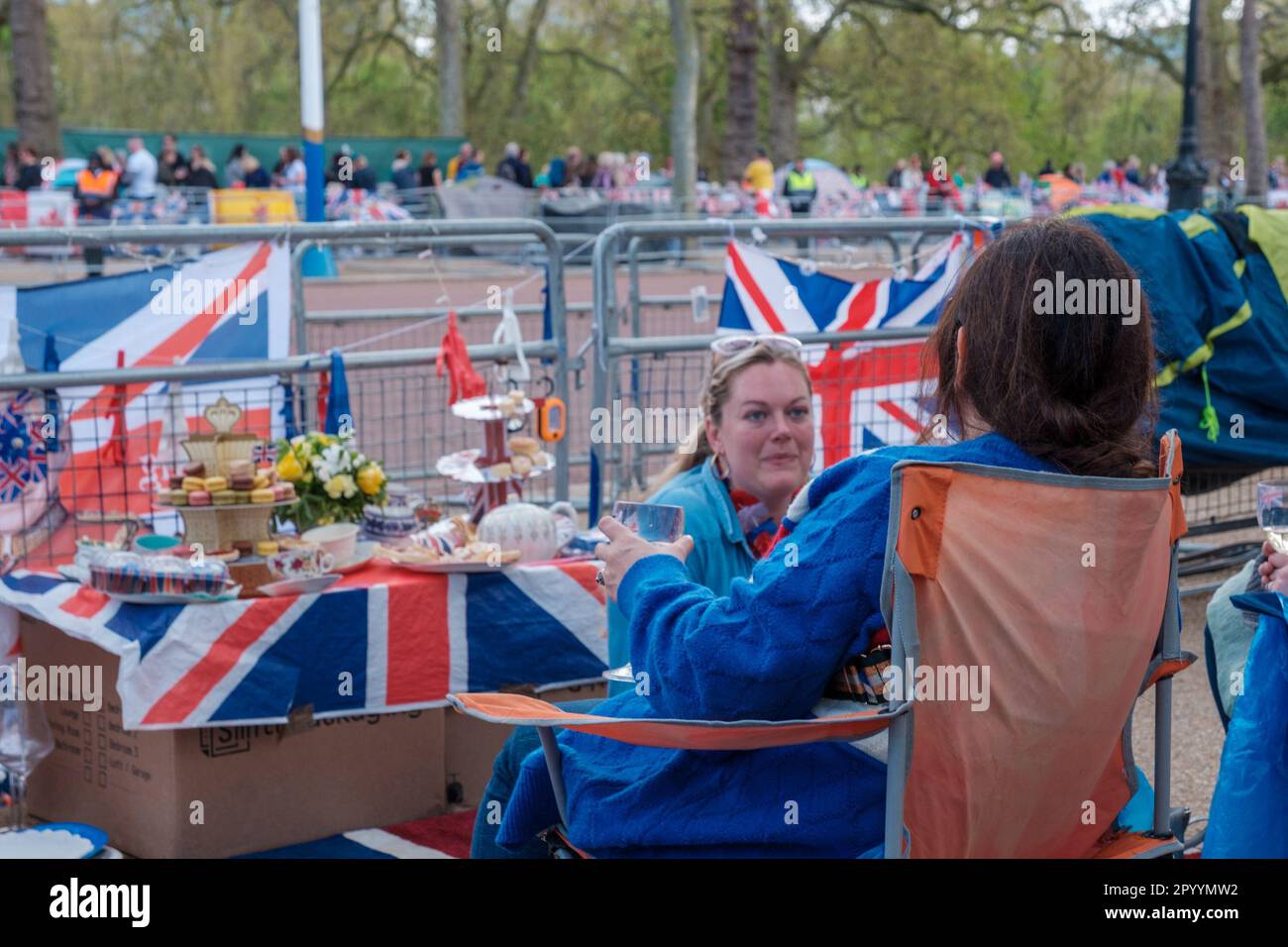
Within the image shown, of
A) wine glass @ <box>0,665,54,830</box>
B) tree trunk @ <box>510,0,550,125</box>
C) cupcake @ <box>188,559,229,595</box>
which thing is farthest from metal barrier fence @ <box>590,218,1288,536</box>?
tree trunk @ <box>510,0,550,125</box>

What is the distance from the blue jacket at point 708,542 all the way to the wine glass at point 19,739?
1.97 m

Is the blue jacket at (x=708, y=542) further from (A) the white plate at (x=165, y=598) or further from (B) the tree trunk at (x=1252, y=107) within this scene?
(B) the tree trunk at (x=1252, y=107)

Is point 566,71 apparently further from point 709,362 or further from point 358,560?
point 358,560

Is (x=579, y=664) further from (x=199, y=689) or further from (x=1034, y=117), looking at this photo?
(x=1034, y=117)

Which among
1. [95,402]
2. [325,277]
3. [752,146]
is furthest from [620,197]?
[95,402]

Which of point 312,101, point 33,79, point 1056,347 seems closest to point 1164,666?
point 1056,347

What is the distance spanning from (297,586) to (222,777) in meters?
0.60

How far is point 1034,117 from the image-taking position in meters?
54.5

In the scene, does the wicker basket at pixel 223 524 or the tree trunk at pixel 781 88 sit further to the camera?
the tree trunk at pixel 781 88

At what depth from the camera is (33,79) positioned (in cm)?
2639

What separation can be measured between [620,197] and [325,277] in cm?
1039

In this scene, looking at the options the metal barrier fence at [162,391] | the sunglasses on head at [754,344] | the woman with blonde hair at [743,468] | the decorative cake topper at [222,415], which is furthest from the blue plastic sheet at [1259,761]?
the metal barrier fence at [162,391]

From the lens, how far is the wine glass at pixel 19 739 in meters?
4.54
